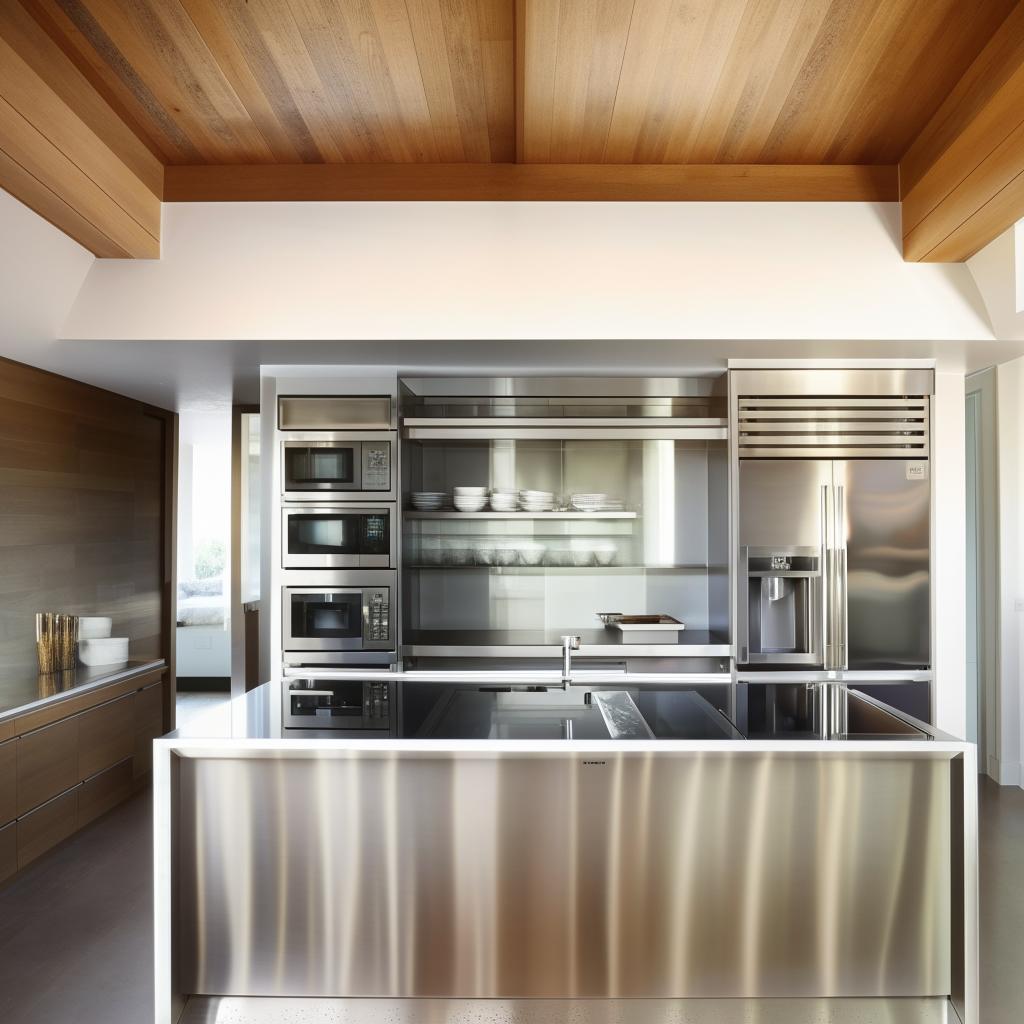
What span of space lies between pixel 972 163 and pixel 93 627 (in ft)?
14.4

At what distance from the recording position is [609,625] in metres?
4.46

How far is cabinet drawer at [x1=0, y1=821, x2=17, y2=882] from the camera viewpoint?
3.46 metres

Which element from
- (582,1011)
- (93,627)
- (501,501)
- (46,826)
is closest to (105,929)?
(46,826)

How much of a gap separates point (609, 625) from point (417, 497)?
1254mm

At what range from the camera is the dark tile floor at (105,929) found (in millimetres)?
2607

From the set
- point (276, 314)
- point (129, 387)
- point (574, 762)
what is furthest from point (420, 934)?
point (129, 387)

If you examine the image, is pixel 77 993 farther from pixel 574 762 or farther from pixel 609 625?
pixel 609 625

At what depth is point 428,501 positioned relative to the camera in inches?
168

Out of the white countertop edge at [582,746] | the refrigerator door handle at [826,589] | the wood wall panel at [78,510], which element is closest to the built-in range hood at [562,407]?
the refrigerator door handle at [826,589]

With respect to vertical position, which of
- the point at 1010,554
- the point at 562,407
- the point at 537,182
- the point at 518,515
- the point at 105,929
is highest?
the point at 537,182

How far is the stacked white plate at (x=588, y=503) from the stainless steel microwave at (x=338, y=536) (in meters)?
0.98

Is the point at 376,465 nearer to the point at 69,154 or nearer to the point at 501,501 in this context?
the point at 501,501

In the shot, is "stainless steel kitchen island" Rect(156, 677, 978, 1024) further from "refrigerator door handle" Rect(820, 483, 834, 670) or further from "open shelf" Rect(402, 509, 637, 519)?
"open shelf" Rect(402, 509, 637, 519)

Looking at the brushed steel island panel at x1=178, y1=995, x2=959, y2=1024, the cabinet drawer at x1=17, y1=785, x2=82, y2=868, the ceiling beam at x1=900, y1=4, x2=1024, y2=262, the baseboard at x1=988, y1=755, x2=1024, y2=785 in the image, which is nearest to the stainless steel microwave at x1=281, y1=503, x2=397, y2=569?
the cabinet drawer at x1=17, y1=785, x2=82, y2=868
